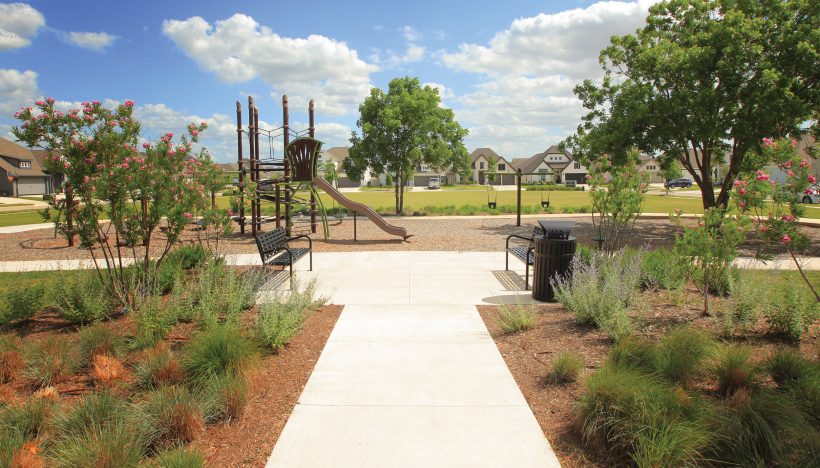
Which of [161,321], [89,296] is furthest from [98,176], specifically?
[161,321]

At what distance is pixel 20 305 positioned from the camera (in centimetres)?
623

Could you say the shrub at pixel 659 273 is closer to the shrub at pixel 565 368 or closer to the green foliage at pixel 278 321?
the shrub at pixel 565 368

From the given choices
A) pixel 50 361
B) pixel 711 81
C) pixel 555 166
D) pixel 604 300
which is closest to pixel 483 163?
pixel 555 166

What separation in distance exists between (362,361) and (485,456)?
2092 millimetres

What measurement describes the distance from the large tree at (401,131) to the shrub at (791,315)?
66.2ft

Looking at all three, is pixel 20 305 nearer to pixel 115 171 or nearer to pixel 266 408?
pixel 115 171

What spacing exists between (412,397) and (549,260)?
3.98 meters

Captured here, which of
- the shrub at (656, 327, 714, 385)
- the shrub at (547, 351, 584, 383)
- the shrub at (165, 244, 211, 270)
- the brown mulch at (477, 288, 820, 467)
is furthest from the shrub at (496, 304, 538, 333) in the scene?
the shrub at (165, 244, 211, 270)

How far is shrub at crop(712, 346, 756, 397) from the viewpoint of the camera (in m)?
4.19

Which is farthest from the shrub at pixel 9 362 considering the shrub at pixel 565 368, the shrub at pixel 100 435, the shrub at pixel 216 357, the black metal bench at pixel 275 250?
the shrub at pixel 565 368

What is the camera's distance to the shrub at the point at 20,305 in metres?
6.17

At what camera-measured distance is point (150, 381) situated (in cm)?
450

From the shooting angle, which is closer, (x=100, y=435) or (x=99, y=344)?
(x=100, y=435)

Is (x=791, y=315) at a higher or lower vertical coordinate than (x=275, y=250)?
lower
